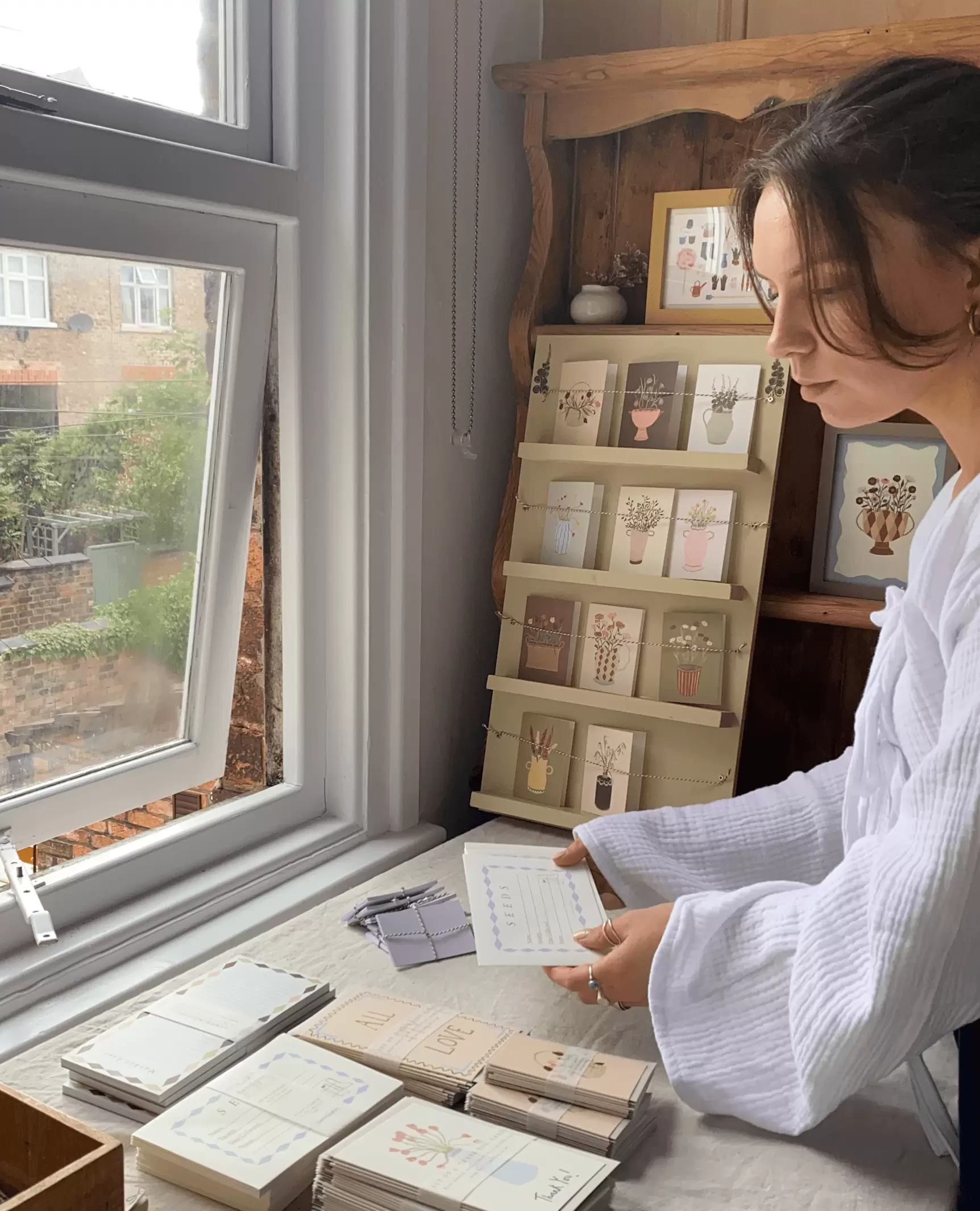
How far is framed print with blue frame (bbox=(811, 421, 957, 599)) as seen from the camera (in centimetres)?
172

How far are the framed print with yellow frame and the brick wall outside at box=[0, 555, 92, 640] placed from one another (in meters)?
0.95

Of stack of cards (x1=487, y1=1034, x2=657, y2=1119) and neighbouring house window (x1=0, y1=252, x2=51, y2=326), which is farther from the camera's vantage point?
neighbouring house window (x1=0, y1=252, x2=51, y2=326)

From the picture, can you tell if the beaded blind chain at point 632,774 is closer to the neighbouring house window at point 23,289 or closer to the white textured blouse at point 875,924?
the white textured blouse at point 875,924

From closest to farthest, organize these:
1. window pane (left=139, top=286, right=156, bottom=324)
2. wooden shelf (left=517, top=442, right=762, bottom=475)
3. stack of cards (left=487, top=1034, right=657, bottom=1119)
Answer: stack of cards (left=487, top=1034, right=657, bottom=1119) → window pane (left=139, top=286, right=156, bottom=324) → wooden shelf (left=517, top=442, right=762, bottom=475)

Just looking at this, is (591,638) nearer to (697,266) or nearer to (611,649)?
(611,649)

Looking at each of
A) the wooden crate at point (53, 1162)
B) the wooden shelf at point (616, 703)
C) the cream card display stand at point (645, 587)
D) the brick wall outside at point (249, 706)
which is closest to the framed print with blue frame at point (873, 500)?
the cream card display stand at point (645, 587)

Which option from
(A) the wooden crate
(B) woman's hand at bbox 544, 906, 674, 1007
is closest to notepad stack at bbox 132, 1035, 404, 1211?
(A) the wooden crate

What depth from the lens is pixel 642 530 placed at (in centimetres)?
178

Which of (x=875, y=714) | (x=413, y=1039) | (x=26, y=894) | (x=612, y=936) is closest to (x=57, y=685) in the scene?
(x=26, y=894)

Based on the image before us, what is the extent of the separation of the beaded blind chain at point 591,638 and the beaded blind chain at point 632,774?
169 mm

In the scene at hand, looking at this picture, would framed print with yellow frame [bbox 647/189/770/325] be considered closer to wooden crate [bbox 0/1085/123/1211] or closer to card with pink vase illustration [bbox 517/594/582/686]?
card with pink vase illustration [bbox 517/594/582/686]

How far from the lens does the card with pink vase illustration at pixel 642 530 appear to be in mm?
1761

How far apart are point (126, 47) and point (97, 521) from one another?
0.56 m

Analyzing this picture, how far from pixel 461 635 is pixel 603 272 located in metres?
0.65
